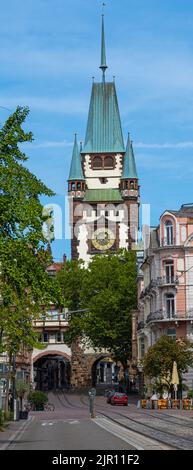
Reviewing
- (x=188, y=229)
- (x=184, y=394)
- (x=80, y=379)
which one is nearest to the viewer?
(x=184, y=394)

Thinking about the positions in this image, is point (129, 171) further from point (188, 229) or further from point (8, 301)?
point (8, 301)

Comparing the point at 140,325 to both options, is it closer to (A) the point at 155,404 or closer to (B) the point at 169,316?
(B) the point at 169,316

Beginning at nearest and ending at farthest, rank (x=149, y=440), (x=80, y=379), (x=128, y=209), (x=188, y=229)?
(x=149, y=440), (x=188, y=229), (x=80, y=379), (x=128, y=209)

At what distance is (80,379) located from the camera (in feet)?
447

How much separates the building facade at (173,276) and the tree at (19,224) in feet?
169

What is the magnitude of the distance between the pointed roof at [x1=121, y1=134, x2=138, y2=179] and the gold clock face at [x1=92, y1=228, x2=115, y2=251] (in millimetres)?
11041

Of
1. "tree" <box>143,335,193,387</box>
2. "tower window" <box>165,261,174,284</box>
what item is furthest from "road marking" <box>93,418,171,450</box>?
"tower window" <box>165,261,174,284</box>

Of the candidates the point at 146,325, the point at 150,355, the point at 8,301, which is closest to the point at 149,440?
the point at 8,301

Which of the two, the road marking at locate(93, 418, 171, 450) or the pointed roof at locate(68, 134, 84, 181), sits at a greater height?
the pointed roof at locate(68, 134, 84, 181)

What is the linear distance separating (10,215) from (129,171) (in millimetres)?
118932

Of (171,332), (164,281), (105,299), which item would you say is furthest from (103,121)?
(171,332)

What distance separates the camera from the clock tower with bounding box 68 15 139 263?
143 meters

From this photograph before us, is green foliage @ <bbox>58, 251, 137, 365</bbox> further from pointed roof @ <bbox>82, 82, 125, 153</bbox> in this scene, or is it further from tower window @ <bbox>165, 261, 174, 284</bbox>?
pointed roof @ <bbox>82, 82, 125, 153</bbox>

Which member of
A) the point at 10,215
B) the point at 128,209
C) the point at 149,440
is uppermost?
the point at 128,209
